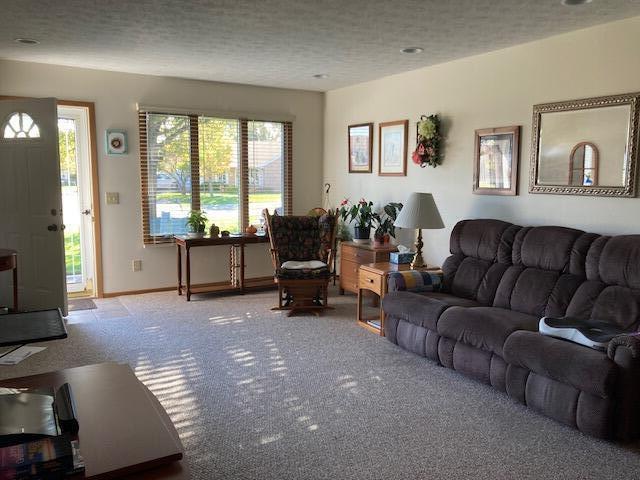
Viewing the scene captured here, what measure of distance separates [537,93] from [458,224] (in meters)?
1.23

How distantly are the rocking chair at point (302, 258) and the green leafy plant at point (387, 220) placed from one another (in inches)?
19.8

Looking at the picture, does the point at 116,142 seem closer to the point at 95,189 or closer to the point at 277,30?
the point at 95,189

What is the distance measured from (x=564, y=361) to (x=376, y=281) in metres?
2.04

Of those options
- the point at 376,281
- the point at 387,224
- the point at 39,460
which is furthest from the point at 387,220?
the point at 39,460

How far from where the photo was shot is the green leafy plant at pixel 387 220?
546 centimetres

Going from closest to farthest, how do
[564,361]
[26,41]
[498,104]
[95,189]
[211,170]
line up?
[564,361], [26,41], [498,104], [95,189], [211,170]

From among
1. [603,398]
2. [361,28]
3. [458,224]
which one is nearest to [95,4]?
[361,28]

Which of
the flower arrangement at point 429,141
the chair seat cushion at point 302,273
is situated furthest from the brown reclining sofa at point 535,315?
the chair seat cushion at point 302,273

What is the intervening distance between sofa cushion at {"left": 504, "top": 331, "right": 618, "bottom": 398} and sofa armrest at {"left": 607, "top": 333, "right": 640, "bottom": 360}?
39 millimetres

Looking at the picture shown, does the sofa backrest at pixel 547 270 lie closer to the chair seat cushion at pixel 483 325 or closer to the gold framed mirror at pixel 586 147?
the chair seat cushion at pixel 483 325

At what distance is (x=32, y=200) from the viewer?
187 inches

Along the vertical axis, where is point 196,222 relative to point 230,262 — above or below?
above

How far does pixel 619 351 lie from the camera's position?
2.61 m

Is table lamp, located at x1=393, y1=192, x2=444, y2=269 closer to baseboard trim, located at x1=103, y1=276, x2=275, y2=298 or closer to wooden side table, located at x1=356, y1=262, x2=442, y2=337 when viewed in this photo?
wooden side table, located at x1=356, y1=262, x2=442, y2=337
